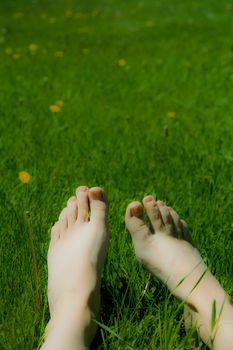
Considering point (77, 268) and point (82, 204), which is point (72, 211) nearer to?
point (82, 204)

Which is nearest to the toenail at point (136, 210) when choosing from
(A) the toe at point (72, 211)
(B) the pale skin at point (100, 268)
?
(B) the pale skin at point (100, 268)

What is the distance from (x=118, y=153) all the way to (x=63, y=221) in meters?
0.81

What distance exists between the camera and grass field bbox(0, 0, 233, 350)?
5.04 feet

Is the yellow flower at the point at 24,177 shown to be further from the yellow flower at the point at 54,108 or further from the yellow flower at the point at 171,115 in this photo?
the yellow flower at the point at 171,115

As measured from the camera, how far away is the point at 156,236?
1.84 m

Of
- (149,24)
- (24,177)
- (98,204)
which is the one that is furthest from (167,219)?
(149,24)

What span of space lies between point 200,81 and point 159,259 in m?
2.51

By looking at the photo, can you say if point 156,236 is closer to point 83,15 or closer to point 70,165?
point 70,165

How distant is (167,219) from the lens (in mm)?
1895

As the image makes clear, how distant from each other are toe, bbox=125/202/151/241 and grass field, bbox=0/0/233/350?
68 mm

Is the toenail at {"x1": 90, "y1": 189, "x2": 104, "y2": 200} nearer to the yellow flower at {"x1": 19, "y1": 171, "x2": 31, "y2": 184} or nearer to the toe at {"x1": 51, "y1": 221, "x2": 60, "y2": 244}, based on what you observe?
the toe at {"x1": 51, "y1": 221, "x2": 60, "y2": 244}

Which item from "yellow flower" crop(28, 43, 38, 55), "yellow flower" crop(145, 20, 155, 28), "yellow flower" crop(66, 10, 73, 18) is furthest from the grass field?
"yellow flower" crop(66, 10, 73, 18)

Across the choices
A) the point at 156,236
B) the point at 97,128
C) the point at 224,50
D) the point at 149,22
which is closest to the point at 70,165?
the point at 97,128

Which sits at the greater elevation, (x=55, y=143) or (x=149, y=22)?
(x=55, y=143)
